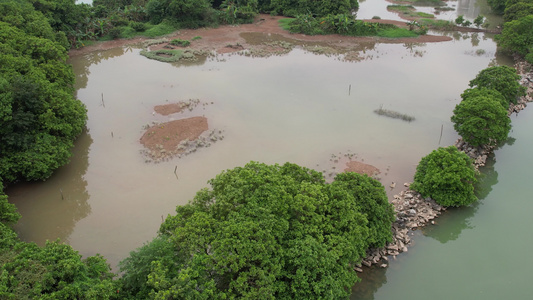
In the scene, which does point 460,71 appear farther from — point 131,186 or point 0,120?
point 0,120

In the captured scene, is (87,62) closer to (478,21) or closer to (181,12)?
(181,12)

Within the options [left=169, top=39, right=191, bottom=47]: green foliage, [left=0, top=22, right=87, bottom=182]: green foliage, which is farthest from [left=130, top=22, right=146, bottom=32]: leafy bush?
[left=0, top=22, right=87, bottom=182]: green foliage

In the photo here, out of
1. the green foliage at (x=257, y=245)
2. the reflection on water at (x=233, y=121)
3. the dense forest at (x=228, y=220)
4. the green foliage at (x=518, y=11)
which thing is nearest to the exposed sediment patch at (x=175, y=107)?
the reflection on water at (x=233, y=121)

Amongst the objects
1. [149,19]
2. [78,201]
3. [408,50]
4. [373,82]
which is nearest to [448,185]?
[373,82]

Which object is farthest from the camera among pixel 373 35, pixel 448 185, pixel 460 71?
pixel 373 35

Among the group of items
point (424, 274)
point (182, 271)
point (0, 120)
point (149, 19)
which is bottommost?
point (424, 274)

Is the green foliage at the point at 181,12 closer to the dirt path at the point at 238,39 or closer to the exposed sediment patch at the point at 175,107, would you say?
the dirt path at the point at 238,39
